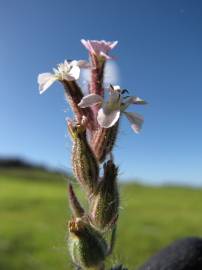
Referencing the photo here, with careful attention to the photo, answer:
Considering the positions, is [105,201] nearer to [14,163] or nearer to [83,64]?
[83,64]

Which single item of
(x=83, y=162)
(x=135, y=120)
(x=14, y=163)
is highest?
(x=135, y=120)

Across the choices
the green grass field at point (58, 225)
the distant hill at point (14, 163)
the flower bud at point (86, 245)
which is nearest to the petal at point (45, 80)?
the flower bud at point (86, 245)

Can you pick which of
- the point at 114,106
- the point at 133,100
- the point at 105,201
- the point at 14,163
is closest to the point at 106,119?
the point at 114,106

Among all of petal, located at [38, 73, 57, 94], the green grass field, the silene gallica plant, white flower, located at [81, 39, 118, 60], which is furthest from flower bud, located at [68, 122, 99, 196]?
the green grass field

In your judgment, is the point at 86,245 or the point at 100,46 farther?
the point at 100,46

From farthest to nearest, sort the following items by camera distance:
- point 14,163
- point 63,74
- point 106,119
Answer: point 14,163, point 63,74, point 106,119

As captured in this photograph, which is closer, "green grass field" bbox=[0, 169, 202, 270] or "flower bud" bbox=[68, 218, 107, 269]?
"flower bud" bbox=[68, 218, 107, 269]

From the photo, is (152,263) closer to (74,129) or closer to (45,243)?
(74,129)

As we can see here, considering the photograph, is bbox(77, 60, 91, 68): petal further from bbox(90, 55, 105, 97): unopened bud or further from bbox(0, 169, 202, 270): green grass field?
bbox(0, 169, 202, 270): green grass field

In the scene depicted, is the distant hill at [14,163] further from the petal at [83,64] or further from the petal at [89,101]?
the petal at [89,101]
